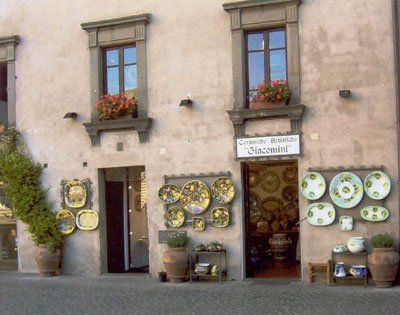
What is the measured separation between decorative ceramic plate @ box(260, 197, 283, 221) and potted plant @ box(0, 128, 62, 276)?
518cm

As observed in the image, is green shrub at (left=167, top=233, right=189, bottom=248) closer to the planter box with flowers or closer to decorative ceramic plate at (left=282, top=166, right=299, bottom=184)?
the planter box with flowers

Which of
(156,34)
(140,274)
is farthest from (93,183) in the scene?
(156,34)

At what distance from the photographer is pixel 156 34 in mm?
14336

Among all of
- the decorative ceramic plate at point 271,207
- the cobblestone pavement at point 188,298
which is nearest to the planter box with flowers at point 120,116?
the cobblestone pavement at point 188,298

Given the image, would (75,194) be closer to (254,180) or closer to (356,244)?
(254,180)

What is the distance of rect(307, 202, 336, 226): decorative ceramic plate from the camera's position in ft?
41.7

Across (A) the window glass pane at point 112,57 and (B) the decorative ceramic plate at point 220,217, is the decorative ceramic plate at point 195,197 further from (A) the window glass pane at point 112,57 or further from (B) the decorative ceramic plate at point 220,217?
(A) the window glass pane at point 112,57

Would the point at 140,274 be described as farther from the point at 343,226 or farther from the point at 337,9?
the point at 337,9

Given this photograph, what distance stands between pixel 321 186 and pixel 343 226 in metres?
0.85

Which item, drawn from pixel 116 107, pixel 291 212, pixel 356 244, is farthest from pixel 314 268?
pixel 116 107

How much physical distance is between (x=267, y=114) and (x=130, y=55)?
3613 mm

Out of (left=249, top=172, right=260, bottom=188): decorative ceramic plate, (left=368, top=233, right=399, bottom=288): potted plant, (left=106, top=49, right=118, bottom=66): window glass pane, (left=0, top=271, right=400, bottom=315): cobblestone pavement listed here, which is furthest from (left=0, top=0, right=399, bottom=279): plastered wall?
(left=249, top=172, right=260, bottom=188): decorative ceramic plate

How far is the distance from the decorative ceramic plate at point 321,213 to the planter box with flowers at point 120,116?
12.7ft

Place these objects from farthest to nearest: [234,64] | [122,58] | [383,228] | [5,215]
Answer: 1. [5,215]
2. [122,58]
3. [234,64]
4. [383,228]
